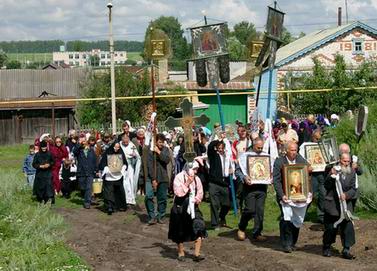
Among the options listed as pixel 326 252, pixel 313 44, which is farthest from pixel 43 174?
pixel 313 44

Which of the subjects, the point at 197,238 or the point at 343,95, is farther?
the point at 343,95

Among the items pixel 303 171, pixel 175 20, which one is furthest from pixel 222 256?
pixel 175 20

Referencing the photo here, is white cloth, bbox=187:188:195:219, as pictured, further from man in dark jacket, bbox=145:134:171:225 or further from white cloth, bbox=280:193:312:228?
man in dark jacket, bbox=145:134:171:225

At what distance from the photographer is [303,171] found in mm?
12695

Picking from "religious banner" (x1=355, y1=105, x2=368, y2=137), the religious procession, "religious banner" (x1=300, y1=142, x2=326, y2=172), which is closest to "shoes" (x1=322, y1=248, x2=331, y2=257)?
the religious procession

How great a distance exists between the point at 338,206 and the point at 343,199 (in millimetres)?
174

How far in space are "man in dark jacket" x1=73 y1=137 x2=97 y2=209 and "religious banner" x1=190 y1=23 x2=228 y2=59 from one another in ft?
15.1

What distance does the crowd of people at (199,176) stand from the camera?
12.2m

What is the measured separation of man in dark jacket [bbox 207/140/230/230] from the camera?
15.2 metres

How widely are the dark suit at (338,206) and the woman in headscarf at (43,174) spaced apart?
8928 mm

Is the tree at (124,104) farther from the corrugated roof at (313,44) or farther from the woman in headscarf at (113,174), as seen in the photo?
the woman in headscarf at (113,174)

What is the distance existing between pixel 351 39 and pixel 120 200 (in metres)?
30.8

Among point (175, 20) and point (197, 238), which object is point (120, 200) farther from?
point (175, 20)

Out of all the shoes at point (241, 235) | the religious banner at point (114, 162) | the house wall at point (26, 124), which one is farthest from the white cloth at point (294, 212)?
the house wall at point (26, 124)
